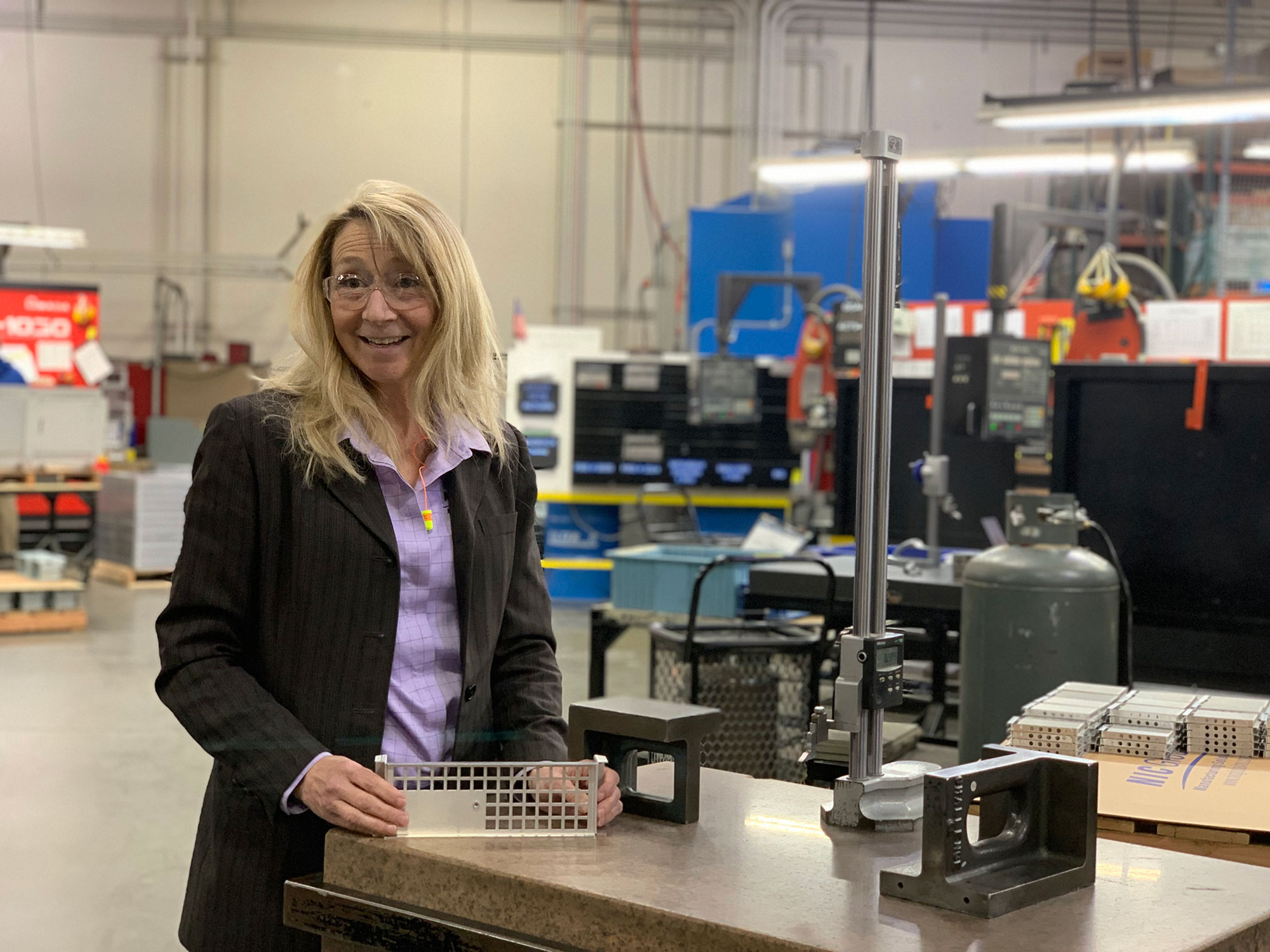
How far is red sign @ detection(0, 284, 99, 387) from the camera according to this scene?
905 centimetres

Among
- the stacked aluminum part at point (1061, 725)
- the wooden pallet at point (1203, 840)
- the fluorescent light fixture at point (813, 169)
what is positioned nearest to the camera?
the wooden pallet at point (1203, 840)

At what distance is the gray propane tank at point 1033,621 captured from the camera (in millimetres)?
2785

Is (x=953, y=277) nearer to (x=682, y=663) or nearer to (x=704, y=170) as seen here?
(x=704, y=170)

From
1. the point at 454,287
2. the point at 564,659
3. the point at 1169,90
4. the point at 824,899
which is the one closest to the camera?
the point at 824,899

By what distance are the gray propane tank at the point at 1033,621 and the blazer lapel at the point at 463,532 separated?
5.27 ft

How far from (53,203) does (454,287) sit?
10706 millimetres

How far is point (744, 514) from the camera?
8.29 metres

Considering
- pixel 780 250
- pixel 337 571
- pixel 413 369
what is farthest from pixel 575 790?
pixel 780 250

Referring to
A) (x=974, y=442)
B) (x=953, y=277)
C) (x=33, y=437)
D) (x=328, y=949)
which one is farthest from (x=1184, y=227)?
(x=328, y=949)

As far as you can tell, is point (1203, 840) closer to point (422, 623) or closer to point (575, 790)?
point (575, 790)

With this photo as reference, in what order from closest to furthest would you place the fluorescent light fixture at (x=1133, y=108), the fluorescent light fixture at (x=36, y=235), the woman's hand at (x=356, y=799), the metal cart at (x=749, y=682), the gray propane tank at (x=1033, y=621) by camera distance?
the woman's hand at (x=356, y=799)
the gray propane tank at (x=1033, y=621)
the metal cart at (x=749, y=682)
the fluorescent light fixture at (x=1133, y=108)
the fluorescent light fixture at (x=36, y=235)

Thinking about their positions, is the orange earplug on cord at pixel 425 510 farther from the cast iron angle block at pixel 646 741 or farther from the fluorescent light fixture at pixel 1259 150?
the fluorescent light fixture at pixel 1259 150

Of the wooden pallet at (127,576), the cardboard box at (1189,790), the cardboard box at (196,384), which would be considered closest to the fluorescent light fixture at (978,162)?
the wooden pallet at (127,576)

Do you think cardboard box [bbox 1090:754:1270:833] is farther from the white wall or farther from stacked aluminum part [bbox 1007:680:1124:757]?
the white wall
